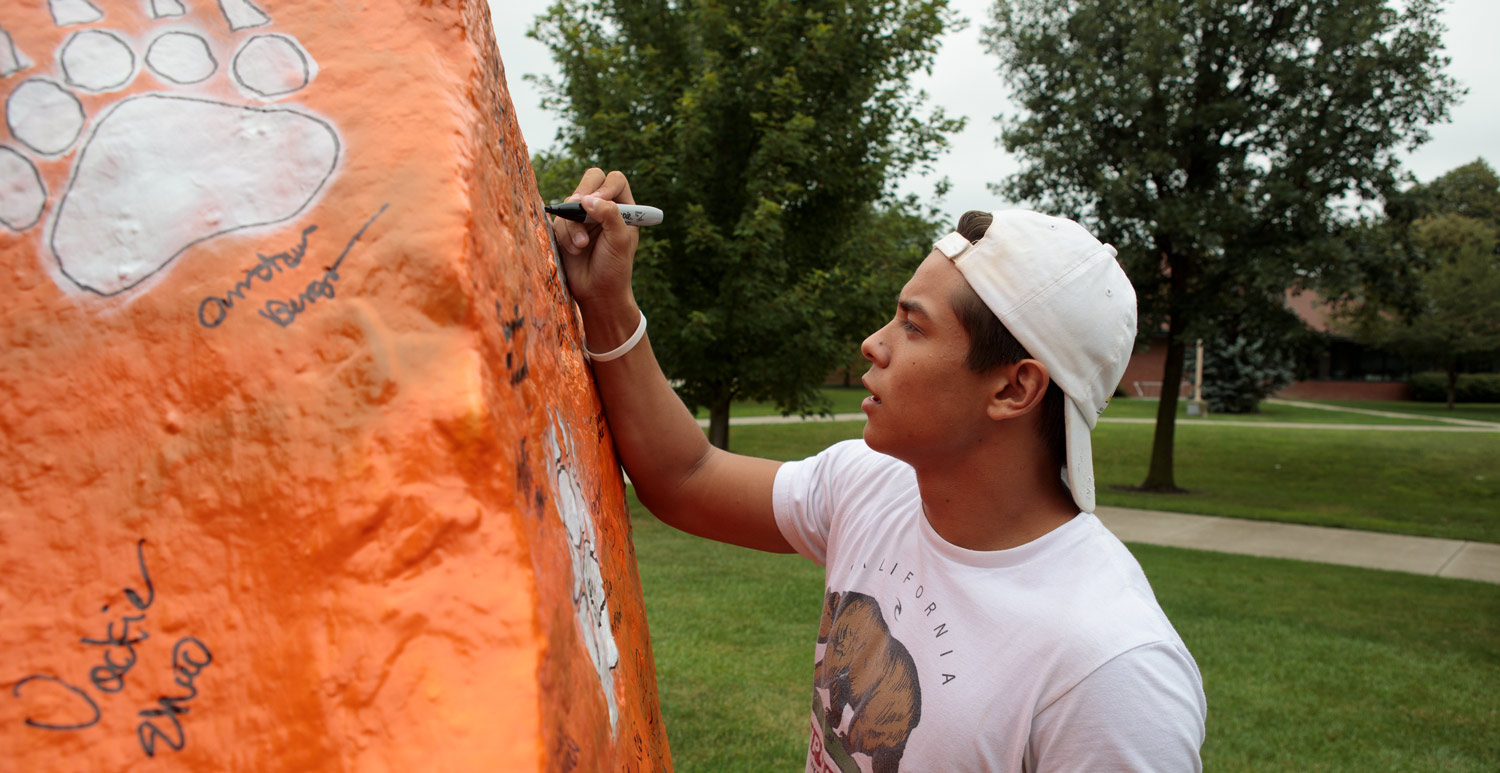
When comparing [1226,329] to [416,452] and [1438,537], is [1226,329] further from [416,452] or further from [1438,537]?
[416,452]

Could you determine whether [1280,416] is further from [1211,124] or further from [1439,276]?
[1211,124]

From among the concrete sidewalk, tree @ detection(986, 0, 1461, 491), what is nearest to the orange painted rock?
the concrete sidewalk

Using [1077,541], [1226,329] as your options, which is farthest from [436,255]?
[1226,329]

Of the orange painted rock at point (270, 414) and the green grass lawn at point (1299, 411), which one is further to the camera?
the green grass lawn at point (1299, 411)

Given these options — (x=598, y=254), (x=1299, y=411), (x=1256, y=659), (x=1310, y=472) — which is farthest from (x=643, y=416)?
(x=1299, y=411)

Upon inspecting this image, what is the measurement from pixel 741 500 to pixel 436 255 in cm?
110

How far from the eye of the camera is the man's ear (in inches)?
Answer: 61.7

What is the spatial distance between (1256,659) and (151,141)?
6.06 metres

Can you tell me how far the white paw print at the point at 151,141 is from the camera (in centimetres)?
118
